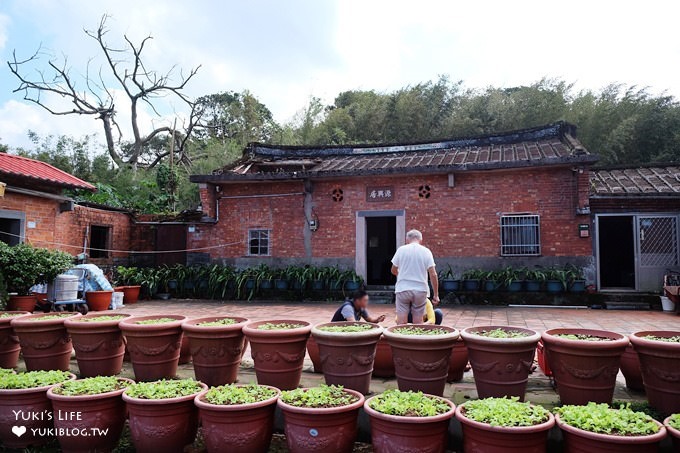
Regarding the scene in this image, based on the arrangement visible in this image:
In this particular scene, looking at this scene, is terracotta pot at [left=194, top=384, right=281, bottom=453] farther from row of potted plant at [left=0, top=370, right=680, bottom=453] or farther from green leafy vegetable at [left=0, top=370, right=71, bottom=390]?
green leafy vegetable at [left=0, top=370, right=71, bottom=390]

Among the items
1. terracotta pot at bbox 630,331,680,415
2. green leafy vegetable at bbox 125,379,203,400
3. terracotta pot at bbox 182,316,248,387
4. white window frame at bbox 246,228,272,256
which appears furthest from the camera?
white window frame at bbox 246,228,272,256

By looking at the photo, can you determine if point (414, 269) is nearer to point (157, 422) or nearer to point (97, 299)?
point (157, 422)

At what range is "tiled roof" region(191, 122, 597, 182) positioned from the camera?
30.9 feet

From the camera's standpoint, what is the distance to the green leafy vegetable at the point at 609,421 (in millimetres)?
2078

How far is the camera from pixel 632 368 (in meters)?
3.13

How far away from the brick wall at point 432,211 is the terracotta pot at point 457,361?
20.9 feet

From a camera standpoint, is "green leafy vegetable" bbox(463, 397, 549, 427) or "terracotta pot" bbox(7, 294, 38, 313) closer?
"green leafy vegetable" bbox(463, 397, 549, 427)

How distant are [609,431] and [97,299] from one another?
7.95m

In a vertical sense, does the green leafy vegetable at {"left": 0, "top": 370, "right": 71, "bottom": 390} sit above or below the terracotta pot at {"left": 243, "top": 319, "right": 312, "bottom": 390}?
below

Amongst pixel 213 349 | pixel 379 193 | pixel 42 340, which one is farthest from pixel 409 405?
pixel 379 193

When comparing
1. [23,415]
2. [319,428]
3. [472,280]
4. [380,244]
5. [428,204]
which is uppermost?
[428,204]

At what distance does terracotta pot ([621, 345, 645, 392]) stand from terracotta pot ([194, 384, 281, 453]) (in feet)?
8.15

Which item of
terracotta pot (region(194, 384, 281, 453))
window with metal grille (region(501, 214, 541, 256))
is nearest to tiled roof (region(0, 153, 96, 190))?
terracotta pot (region(194, 384, 281, 453))

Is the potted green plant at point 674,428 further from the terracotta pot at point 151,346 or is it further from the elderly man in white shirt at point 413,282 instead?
the terracotta pot at point 151,346
